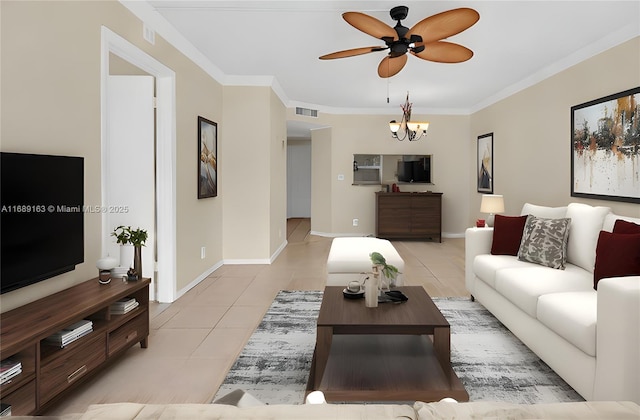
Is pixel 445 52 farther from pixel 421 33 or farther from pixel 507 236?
pixel 507 236

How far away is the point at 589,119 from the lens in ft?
14.2

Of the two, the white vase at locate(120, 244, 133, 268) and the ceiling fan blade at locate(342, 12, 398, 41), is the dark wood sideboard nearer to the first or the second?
the ceiling fan blade at locate(342, 12, 398, 41)

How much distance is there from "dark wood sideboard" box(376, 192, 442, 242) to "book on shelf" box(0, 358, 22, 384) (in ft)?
22.4

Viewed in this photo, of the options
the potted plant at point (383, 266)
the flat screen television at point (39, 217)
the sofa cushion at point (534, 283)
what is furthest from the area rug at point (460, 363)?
the flat screen television at point (39, 217)

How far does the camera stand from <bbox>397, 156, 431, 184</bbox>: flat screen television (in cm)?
854

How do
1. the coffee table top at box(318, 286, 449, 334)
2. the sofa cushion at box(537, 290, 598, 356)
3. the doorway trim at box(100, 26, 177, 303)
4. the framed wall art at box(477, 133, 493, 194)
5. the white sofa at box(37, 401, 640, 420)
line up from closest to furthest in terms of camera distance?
the white sofa at box(37, 401, 640, 420), the sofa cushion at box(537, 290, 598, 356), the coffee table top at box(318, 286, 449, 334), the doorway trim at box(100, 26, 177, 303), the framed wall art at box(477, 133, 493, 194)

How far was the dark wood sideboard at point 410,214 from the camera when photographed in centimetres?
807

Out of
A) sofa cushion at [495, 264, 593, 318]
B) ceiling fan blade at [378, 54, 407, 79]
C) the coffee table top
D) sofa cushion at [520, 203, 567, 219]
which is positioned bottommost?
the coffee table top

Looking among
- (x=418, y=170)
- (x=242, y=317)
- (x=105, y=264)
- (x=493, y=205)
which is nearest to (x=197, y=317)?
(x=242, y=317)

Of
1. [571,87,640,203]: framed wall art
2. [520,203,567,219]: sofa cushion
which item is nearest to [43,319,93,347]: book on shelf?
[520,203,567,219]: sofa cushion

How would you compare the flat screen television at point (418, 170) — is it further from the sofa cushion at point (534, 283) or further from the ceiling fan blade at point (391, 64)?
the sofa cushion at point (534, 283)

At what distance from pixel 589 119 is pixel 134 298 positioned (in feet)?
15.2

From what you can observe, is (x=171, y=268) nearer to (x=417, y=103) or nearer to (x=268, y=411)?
(x=268, y=411)

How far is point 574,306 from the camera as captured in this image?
2375 mm
